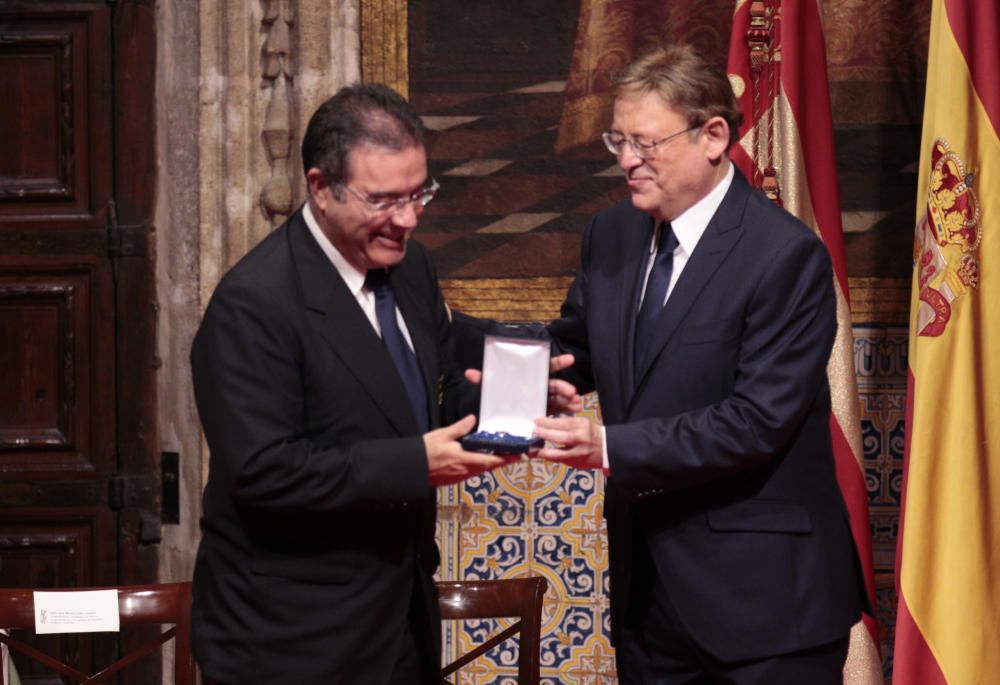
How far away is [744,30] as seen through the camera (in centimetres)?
353

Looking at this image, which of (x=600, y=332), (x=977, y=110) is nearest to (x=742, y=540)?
(x=600, y=332)

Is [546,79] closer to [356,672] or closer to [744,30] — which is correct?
[744,30]

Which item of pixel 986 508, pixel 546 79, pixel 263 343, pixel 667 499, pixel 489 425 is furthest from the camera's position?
pixel 546 79

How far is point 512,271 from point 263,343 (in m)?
1.98

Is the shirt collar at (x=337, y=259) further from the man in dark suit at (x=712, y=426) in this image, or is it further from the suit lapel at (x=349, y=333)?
the man in dark suit at (x=712, y=426)

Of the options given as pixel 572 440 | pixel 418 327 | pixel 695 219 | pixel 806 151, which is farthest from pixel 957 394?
pixel 418 327

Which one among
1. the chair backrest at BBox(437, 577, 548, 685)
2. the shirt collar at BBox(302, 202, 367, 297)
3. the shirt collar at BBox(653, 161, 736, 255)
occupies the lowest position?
the chair backrest at BBox(437, 577, 548, 685)

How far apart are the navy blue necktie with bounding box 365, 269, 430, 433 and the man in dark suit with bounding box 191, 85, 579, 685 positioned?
0.03ft

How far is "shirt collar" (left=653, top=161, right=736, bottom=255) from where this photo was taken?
96.8 inches

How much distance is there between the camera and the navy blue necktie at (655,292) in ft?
7.97

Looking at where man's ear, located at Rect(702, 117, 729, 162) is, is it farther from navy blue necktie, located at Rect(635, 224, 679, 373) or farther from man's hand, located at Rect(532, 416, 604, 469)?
man's hand, located at Rect(532, 416, 604, 469)

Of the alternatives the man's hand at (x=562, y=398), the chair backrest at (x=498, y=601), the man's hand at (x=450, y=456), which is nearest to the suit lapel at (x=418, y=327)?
Result: the man's hand at (x=450, y=456)

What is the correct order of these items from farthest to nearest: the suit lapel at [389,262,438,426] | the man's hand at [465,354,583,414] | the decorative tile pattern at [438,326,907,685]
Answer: the decorative tile pattern at [438,326,907,685], the man's hand at [465,354,583,414], the suit lapel at [389,262,438,426]

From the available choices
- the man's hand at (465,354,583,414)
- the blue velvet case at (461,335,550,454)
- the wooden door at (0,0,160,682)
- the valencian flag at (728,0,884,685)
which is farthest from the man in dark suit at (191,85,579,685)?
the wooden door at (0,0,160,682)
